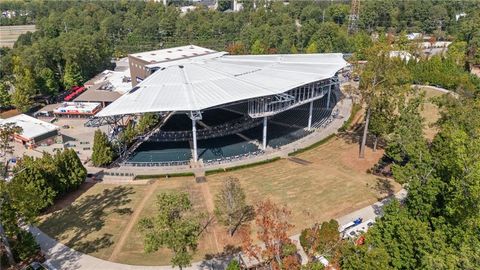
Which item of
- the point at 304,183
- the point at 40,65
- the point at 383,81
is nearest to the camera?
the point at 304,183

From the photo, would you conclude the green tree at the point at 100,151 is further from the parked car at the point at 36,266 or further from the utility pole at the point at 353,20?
the utility pole at the point at 353,20

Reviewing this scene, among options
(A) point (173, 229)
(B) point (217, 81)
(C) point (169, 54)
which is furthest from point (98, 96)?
(A) point (173, 229)

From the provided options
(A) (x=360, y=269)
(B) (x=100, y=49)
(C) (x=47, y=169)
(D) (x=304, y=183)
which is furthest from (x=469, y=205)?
(B) (x=100, y=49)

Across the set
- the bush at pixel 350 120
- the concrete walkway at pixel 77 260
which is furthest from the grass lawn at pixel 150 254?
the bush at pixel 350 120

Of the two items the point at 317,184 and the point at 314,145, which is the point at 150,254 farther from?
the point at 314,145

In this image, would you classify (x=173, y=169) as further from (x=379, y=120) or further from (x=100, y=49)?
(x=100, y=49)

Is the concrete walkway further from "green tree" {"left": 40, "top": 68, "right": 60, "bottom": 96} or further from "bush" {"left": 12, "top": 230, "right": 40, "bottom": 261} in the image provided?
"green tree" {"left": 40, "top": 68, "right": 60, "bottom": 96}
